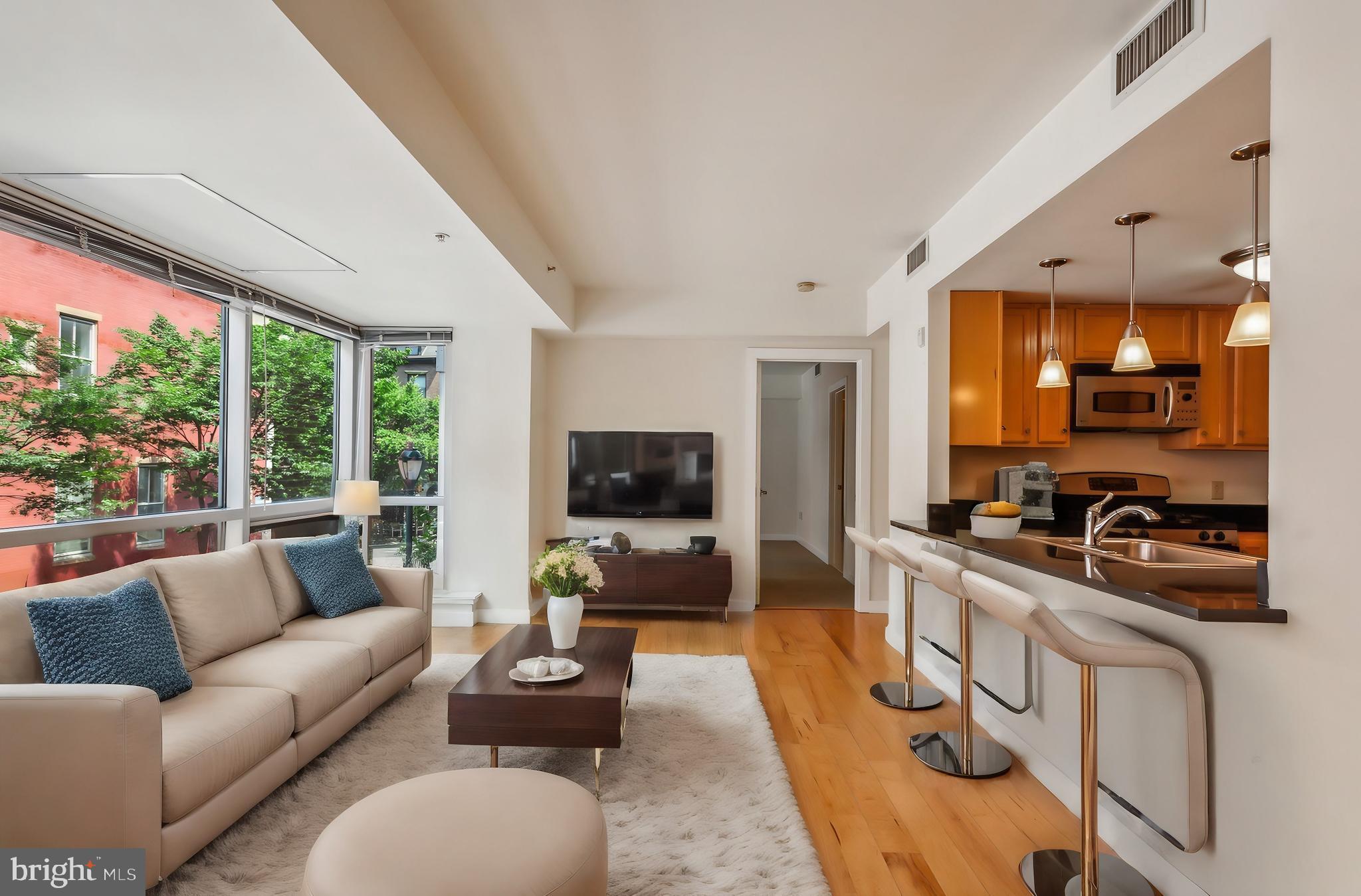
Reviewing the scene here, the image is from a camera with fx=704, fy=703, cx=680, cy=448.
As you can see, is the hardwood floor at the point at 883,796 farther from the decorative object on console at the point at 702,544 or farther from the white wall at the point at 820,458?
the white wall at the point at 820,458

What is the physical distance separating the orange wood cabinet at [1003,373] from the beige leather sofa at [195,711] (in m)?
3.37

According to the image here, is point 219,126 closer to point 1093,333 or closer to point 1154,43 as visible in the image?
point 1154,43

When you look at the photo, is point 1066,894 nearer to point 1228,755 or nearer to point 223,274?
point 1228,755


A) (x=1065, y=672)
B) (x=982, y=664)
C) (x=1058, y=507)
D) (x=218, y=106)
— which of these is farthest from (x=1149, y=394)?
(x=218, y=106)

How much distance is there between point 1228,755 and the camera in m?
1.77

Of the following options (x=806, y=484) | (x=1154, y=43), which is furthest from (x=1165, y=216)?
(x=806, y=484)

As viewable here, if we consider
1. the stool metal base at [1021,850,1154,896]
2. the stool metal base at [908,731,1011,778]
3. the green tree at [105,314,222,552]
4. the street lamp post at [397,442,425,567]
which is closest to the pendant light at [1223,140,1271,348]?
the stool metal base at [1021,850,1154,896]

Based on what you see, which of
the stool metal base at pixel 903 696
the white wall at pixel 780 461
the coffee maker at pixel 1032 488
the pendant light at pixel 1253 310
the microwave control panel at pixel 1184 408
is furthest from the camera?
the white wall at pixel 780 461

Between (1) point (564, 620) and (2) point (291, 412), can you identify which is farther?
(2) point (291, 412)

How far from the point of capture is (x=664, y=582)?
17.8 feet

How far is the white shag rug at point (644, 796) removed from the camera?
2.04m

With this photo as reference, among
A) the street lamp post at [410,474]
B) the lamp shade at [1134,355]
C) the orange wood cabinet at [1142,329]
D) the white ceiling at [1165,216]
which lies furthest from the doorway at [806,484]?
the lamp shade at [1134,355]

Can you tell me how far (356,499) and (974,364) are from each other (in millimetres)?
3984

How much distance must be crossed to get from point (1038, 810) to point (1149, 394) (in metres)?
3.10
